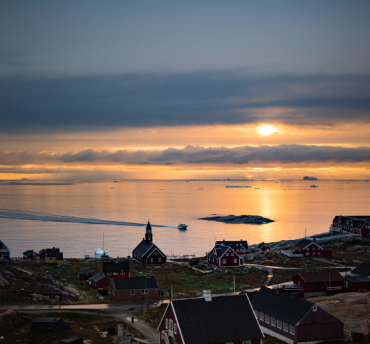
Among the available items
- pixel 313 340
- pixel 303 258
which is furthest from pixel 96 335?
pixel 303 258

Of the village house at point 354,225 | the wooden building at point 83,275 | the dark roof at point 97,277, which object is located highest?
the village house at point 354,225

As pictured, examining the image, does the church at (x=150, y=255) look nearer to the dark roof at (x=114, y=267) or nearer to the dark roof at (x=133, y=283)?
the dark roof at (x=114, y=267)

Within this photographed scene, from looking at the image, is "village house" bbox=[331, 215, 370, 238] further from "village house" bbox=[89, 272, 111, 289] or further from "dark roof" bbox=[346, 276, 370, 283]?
"village house" bbox=[89, 272, 111, 289]

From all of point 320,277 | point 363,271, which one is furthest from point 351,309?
point 363,271

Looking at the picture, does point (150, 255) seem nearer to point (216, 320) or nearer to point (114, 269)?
point (114, 269)

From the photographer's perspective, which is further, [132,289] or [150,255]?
[150,255]

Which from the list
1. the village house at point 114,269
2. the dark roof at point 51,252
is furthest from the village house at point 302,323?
the dark roof at point 51,252
